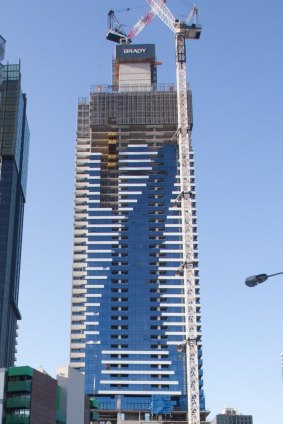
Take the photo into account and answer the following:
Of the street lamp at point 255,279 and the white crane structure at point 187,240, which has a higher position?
the white crane structure at point 187,240

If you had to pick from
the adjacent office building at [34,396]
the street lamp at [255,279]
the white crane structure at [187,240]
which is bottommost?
the street lamp at [255,279]

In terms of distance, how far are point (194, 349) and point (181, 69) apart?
76274 mm

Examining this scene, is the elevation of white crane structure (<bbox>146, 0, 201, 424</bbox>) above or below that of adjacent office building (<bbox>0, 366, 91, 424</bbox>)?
above

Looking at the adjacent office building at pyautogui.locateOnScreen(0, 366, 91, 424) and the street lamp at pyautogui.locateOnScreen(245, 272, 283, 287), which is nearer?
the street lamp at pyautogui.locateOnScreen(245, 272, 283, 287)

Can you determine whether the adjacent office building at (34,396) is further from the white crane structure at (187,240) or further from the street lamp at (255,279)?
the street lamp at (255,279)

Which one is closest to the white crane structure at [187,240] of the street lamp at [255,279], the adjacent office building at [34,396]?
the adjacent office building at [34,396]

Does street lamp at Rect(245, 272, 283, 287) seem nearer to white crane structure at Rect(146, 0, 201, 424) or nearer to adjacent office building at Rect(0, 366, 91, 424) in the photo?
adjacent office building at Rect(0, 366, 91, 424)

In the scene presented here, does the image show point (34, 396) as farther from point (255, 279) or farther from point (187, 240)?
point (255, 279)

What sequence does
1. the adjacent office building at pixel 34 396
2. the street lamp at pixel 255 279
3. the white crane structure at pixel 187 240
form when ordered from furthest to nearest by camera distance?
1. the white crane structure at pixel 187 240
2. the adjacent office building at pixel 34 396
3. the street lamp at pixel 255 279

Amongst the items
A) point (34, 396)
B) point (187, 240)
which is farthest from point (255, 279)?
point (187, 240)

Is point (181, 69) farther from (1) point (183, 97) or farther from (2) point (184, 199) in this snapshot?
(2) point (184, 199)

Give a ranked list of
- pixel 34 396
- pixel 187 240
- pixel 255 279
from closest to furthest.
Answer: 1. pixel 255 279
2. pixel 34 396
3. pixel 187 240

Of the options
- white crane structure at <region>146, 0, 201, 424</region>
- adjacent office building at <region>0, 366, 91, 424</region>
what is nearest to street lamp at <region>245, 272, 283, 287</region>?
adjacent office building at <region>0, 366, 91, 424</region>

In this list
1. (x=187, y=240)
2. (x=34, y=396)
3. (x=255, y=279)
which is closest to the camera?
(x=255, y=279)
